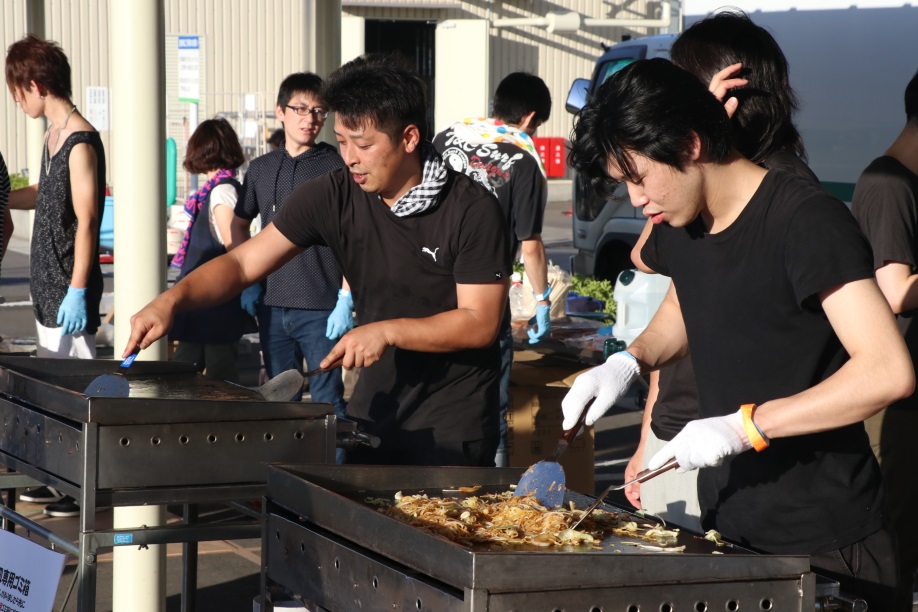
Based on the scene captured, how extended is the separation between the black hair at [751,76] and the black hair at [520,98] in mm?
3051

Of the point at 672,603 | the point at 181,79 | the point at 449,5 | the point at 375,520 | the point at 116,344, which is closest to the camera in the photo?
the point at 672,603

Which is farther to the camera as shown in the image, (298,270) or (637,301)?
(637,301)

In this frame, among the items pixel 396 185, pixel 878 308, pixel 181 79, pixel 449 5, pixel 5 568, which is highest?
pixel 449 5

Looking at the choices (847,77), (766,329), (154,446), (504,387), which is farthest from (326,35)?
(766,329)

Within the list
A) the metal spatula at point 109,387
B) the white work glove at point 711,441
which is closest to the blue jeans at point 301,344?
the metal spatula at point 109,387

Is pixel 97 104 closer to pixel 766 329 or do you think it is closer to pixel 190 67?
pixel 190 67

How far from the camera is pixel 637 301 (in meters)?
5.08

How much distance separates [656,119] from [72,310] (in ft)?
10.4

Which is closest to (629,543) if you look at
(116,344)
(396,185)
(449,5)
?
(396,185)

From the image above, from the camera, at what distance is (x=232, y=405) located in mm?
2611

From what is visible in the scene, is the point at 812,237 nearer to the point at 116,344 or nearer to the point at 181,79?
the point at 116,344

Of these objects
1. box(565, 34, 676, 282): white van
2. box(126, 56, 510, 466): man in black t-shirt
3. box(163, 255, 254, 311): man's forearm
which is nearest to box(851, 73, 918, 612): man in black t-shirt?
box(126, 56, 510, 466): man in black t-shirt

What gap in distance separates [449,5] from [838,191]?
1602 cm

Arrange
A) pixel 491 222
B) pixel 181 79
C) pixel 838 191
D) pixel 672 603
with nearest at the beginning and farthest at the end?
pixel 672 603 → pixel 491 222 → pixel 838 191 → pixel 181 79
